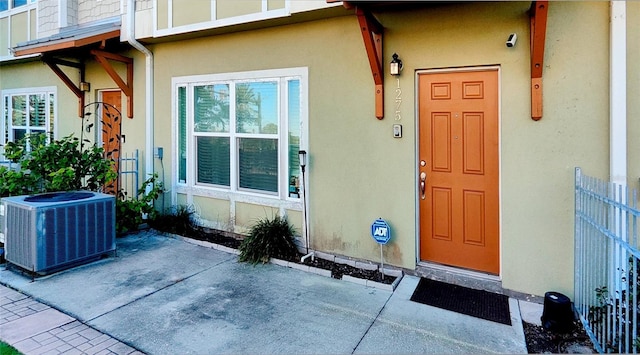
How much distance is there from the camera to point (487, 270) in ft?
13.7

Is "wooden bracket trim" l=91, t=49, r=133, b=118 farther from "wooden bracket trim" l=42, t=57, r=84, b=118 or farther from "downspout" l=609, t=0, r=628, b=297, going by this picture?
"downspout" l=609, t=0, r=628, b=297

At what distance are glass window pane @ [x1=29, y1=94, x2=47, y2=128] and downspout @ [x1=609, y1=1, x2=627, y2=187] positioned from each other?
33.2 ft

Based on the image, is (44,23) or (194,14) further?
(44,23)

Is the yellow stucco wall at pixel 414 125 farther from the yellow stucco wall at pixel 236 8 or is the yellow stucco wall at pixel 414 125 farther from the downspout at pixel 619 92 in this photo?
the yellow stucco wall at pixel 236 8

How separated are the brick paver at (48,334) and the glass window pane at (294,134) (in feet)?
9.47

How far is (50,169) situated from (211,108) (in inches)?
96.9

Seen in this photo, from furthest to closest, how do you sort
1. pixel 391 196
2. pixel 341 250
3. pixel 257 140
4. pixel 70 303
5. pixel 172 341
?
1. pixel 257 140
2. pixel 341 250
3. pixel 391 196
4. pixel 70 303
5. pixel 172 341

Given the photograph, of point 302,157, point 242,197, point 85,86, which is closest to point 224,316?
point 302,157

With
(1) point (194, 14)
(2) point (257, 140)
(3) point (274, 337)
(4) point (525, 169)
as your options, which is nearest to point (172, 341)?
(3) point (274, 337)

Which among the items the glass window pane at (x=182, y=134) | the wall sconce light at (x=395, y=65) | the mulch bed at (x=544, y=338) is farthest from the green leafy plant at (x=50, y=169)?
Answer: the wall sconce light at (x=395, y=65)

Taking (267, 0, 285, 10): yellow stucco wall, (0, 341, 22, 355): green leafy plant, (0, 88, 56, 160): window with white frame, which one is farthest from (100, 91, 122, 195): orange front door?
(0, 341, 22, 355): green leafy plant

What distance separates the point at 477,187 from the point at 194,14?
15.6 feet

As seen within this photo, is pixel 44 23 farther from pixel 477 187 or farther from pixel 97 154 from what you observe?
pixel 477 187

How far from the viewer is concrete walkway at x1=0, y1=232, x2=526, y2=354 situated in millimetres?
3016
